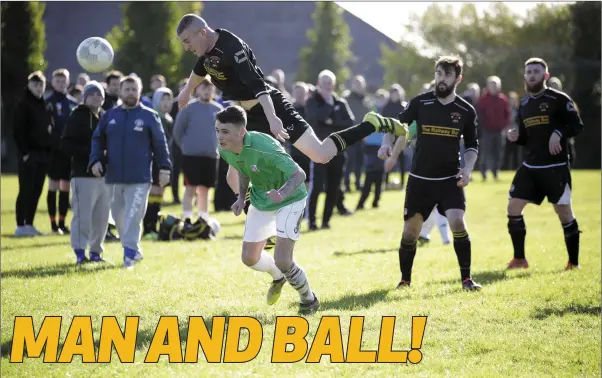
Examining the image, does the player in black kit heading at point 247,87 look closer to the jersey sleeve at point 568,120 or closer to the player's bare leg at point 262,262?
the player's bare leg at point 262,262

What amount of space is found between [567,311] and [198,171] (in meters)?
8.27

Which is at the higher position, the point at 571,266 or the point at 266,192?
the point at 266,192

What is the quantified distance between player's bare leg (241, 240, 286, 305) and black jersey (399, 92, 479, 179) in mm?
2195

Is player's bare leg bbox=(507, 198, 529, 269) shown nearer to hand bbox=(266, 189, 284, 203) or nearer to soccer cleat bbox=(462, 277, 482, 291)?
soccer cleat bbox=(462, 277, 482, 291)

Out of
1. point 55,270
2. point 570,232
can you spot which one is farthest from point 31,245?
point 570,232

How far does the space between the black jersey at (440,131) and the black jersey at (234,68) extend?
1.94m

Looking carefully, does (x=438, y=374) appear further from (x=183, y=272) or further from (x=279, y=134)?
(x=183, y=272)

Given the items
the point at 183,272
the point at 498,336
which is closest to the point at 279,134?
the point at 498,336

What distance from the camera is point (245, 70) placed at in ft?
28.0

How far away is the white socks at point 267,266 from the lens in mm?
8391

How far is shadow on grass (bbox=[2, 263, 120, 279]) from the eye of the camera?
1100 cm

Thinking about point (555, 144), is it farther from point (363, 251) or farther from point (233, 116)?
point (233, 116)

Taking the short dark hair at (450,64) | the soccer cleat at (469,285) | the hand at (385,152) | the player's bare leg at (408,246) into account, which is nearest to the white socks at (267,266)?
the hand at (385,152)

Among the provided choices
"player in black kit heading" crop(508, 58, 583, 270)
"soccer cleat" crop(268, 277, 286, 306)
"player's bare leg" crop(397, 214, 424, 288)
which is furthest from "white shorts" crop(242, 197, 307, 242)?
"player in black kit heading" crop(508, 58, 583, 270)
